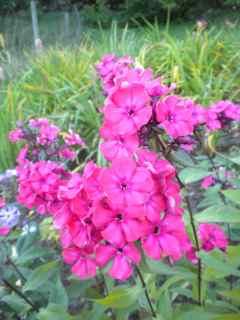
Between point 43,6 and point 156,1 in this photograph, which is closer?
point 156,1

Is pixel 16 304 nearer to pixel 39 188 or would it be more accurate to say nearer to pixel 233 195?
pixel 39 188

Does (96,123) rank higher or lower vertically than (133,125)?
lower

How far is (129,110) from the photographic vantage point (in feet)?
3.43

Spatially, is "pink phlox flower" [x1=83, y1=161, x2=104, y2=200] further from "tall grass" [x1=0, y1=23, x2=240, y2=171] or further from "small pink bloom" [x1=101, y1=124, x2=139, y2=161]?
"tall grass" [x1=0, y1=23, x2=240, y2=171]

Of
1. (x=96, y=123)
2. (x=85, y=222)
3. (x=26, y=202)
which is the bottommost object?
(x=96, y=123)

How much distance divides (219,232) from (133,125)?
57cm

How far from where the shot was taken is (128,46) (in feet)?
16.1

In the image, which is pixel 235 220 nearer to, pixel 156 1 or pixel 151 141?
pixel 151 141

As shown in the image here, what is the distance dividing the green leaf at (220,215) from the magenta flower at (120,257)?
0.27 m

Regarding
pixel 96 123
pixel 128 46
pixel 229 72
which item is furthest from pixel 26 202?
pixel 128 46

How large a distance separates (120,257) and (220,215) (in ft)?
1.03

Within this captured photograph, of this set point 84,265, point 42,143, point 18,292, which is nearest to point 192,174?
point 84,265

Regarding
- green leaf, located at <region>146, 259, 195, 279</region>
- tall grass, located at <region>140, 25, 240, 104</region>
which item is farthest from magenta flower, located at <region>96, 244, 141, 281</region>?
tall grass, located at <region>140, 25, 240, 104</region>

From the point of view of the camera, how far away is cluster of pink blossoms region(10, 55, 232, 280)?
3.23 feet
